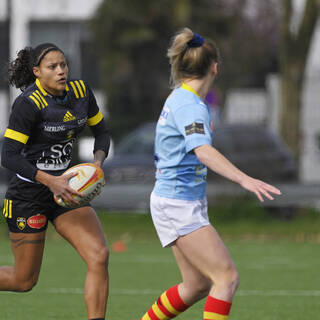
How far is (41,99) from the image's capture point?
777cm

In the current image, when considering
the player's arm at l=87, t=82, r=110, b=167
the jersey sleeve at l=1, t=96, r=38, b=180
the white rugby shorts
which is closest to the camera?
the white rugby shorts

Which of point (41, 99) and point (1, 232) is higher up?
point (41, 99)

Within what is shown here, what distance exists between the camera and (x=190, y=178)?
284 inches

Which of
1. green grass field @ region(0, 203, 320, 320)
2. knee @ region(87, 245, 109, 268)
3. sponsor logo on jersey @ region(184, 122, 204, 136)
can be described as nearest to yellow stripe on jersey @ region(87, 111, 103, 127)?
knee @ region(87, 245, 109, 268)

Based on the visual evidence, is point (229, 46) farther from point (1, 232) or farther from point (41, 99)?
point (41, 99)

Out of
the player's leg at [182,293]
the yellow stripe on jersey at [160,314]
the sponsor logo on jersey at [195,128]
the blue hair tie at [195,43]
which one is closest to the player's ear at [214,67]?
the blue hair tie at [195,43]

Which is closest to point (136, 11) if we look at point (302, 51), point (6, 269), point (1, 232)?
point (302, 51)

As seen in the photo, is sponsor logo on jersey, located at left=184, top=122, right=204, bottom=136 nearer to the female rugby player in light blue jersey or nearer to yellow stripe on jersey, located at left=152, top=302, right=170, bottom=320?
the female rugby player in light blue jersey

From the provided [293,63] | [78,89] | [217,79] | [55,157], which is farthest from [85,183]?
[217,79]

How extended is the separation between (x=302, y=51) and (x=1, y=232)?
6652mm

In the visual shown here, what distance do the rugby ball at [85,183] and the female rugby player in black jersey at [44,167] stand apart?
0.19ft

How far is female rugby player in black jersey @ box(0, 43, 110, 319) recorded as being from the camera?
7.68 meters

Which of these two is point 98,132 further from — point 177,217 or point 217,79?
point 217,79

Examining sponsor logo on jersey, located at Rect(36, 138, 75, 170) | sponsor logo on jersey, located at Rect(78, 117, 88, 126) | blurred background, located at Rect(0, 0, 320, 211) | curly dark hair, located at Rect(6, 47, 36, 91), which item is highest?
curly dark hair, located at Rect(6, 47, 36, 91)
